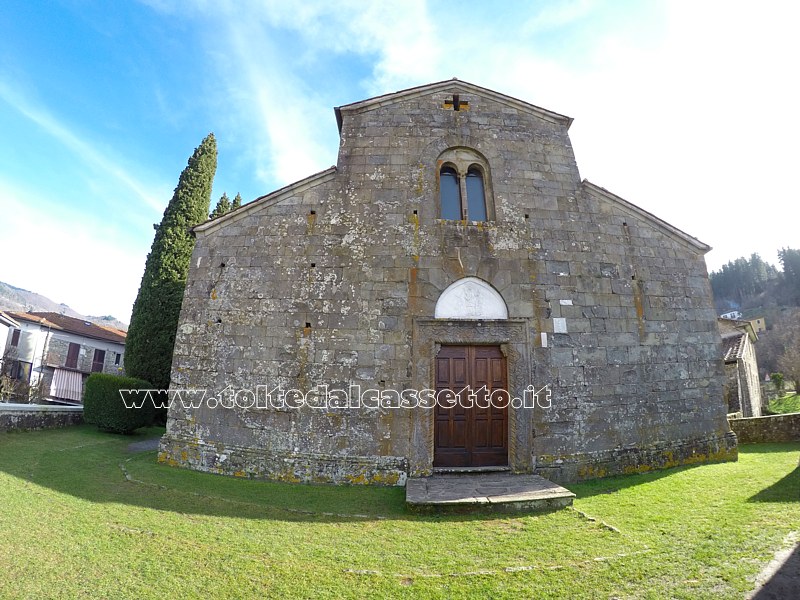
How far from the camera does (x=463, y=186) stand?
9711 millimetres

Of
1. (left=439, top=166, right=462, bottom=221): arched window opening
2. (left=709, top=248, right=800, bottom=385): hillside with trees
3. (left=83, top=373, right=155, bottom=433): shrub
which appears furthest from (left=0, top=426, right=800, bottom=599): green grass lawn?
(left=709, top=248, right=800, bottom=385): hillside with trees

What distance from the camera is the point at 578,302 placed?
8.96 metres

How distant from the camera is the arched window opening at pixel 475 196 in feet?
31.7

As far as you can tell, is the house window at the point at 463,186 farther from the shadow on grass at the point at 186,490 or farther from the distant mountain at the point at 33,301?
the distant mountain at the point at 33,301

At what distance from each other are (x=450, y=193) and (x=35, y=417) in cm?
1280

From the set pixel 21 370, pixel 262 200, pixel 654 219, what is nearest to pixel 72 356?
pixel 21 370

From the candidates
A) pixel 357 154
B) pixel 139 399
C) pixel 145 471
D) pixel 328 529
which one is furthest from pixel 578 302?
pixel 139 399

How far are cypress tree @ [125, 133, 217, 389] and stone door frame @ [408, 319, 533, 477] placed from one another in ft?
32.6

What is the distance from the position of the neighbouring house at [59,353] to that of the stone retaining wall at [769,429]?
101ft

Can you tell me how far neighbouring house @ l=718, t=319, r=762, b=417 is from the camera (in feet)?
57.3

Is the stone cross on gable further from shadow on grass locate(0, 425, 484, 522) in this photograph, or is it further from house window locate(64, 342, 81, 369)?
house window locate(64, 342, 81, 369)

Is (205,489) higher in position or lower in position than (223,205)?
lower

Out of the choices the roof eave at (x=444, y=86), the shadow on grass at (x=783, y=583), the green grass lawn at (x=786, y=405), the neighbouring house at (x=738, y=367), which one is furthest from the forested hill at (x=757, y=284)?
the shadow on grass at (x=783, y=583)

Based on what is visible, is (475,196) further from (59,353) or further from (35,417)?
(59,353)
